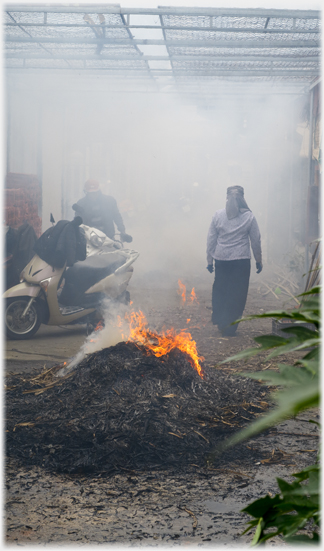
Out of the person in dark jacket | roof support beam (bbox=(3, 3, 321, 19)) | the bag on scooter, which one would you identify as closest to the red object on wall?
the person in dark jacket

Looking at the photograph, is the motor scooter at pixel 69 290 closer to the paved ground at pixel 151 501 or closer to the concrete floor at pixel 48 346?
the concrete floor at pixel 48 346

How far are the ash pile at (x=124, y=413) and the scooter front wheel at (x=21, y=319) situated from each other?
6.73 ft

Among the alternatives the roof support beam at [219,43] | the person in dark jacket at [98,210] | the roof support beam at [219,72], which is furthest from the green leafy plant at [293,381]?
the roof support beam at [219,72]

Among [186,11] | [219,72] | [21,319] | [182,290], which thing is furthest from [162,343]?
[219,72]

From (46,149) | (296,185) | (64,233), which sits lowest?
(64,233)

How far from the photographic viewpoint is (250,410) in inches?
156

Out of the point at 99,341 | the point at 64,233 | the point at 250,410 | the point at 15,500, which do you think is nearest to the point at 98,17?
the point at 64,233

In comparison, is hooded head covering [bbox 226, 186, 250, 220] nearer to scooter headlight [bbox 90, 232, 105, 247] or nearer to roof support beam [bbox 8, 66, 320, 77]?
scooter headlight [bbox 90, 232, 105, 247]

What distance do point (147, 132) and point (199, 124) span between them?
5.61 ft

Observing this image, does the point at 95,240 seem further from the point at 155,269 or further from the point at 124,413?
the point at 155,269

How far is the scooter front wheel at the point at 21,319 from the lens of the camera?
635cm

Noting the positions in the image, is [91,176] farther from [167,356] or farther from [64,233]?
[167,356]

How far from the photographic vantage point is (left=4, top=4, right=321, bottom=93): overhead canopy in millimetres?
6484

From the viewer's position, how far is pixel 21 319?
6.47 meters
